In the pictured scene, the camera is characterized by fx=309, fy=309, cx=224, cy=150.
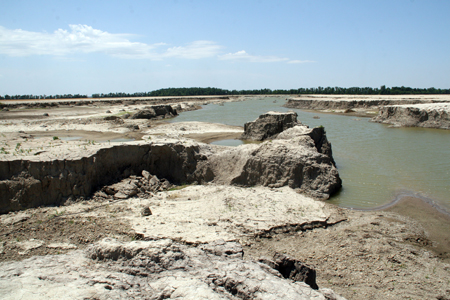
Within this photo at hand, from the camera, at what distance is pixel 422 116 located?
3014 cm

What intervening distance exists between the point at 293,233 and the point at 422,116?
29.4 meters

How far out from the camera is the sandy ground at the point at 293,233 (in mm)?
5595

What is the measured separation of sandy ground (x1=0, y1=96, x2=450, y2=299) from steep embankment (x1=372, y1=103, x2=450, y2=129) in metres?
24.1

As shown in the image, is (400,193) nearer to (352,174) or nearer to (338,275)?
(352,174)

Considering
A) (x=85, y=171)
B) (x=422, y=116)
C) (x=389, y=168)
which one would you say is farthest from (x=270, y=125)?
(x=422, y=116)

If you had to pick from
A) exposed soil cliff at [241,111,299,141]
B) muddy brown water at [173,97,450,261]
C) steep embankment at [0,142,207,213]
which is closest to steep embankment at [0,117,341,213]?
steep embankment at [0,142,207,213]

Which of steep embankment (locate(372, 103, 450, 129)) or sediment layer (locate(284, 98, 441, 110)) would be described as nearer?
steep embankment (locate(372, 103, 450, 129))

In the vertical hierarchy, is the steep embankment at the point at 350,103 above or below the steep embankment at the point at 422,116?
above

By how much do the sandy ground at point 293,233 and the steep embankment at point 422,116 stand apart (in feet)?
79.2

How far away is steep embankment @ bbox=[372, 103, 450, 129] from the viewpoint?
95.3 ft

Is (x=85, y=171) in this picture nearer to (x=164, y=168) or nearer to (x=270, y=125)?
(x=164, y=168)

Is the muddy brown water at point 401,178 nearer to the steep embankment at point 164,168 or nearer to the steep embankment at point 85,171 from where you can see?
the steep embankment at point 164,168

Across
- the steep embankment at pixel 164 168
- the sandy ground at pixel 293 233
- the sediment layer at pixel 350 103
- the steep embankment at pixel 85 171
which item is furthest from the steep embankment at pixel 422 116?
the steep embankment at pixel 85 171

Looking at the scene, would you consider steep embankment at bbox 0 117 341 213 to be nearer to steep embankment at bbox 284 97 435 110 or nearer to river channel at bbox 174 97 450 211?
river channel at bbox 174 97 450 211
